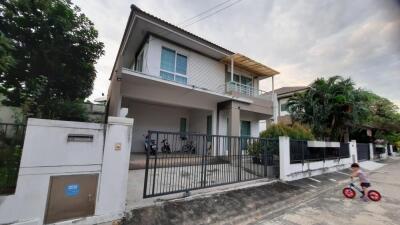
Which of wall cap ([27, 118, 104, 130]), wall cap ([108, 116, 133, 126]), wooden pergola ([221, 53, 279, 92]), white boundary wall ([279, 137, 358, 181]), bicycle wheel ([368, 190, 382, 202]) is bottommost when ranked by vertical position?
bicycle wheel ([368, 190, 382, 202])

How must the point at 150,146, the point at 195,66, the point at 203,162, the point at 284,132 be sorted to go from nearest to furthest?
the point at 150,146 < the point at 203,162 < the point at 284,132 < the point at 195,66

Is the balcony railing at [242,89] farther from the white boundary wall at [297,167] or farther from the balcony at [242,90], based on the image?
the white boundary wall at [297,167]

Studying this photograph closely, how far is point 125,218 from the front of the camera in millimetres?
3803

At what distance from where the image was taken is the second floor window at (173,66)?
10.5 metres

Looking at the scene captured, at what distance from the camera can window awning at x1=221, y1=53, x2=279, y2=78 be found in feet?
41.0

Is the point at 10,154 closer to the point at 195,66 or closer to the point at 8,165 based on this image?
the point at 8,165

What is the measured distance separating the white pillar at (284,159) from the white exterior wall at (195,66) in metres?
5.99

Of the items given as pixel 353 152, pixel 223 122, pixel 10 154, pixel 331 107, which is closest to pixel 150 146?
pixel 10 154

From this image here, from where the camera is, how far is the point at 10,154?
10.9 ft

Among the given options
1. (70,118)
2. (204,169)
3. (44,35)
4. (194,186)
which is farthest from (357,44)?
(44,35)

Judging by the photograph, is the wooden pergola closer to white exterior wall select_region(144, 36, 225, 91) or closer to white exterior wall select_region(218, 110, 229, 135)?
white exterior wall select_region(144, 36, 225, 91)

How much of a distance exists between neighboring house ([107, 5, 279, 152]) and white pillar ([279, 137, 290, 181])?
11.5ft

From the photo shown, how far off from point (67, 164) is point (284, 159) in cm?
760

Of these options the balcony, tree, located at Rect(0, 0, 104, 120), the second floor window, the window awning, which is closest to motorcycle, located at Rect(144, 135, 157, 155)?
the second floor window
